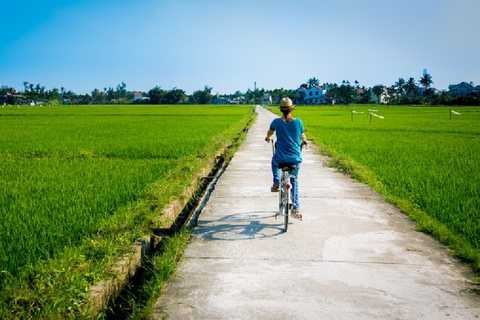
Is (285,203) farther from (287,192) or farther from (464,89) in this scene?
(464,89)

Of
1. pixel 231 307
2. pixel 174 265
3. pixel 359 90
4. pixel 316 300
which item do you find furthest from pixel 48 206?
pixel 359 90

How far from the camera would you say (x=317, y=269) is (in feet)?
9.78

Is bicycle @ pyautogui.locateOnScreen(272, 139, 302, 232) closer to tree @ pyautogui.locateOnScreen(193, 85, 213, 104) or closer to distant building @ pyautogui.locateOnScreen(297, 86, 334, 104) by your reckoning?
distant building @ pyautogui.locateOnScreen(297, 86, 334, 104)

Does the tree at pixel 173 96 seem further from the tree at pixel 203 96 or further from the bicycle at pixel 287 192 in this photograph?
the bicycle at pixel 287 192

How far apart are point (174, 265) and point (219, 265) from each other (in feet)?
1.23

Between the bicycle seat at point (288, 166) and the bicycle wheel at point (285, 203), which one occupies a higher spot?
the bicycle seat at point (288, 166)

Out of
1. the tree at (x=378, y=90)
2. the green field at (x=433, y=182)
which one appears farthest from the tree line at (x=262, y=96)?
the green field at (x=433, y=182)

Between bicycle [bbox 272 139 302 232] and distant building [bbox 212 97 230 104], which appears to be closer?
bicycle [bbox 272 139 302 232]

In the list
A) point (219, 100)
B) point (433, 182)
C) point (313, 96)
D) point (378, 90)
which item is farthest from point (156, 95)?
point (433, 182)

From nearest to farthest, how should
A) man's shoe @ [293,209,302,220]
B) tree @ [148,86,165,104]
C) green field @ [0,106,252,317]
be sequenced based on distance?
green field @ [0,106,252,317]
man's shoe @ [293,209,302,220]
tree @ [148,86,165,104]

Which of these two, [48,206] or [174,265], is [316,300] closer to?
[174,265]

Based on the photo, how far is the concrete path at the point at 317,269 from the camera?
2400mm

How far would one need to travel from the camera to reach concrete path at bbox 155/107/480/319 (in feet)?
7.88

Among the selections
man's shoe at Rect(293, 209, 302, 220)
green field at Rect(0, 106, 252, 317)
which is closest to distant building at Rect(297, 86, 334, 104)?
green field at Rect(0, 106, 252, 317)
